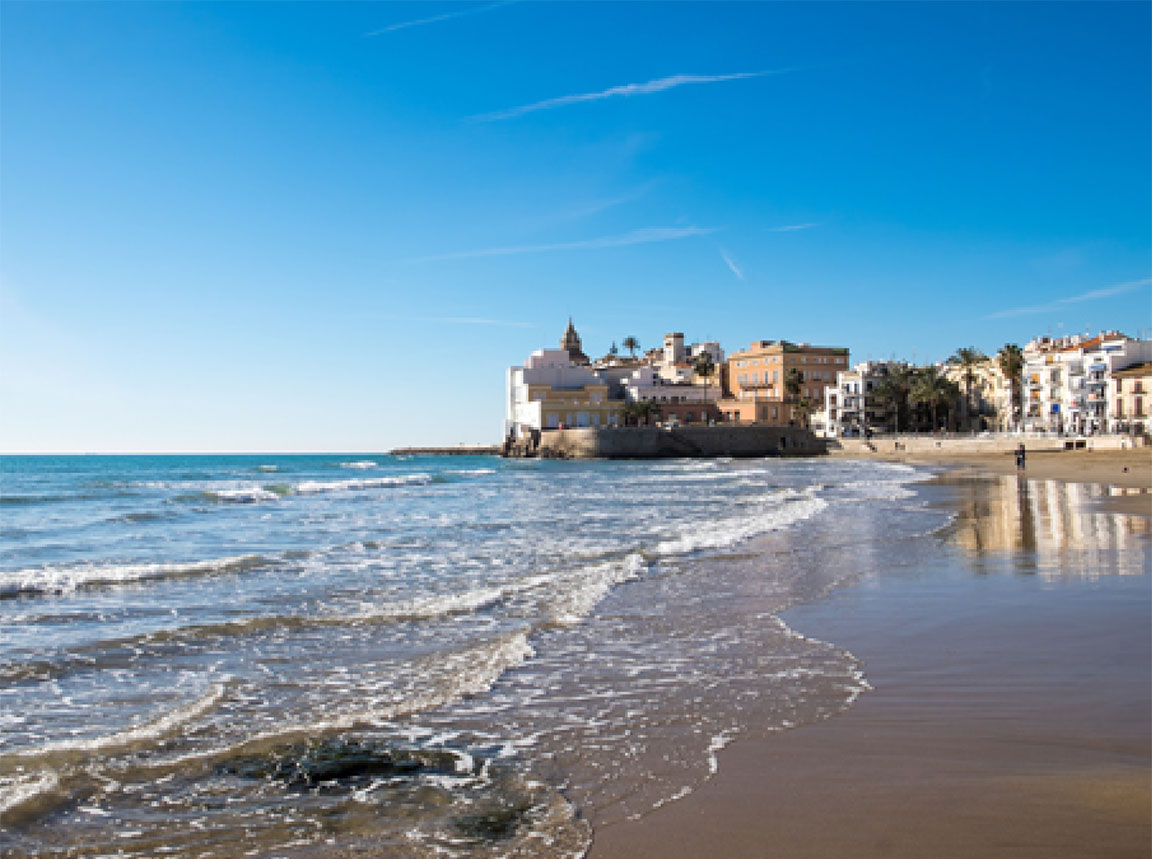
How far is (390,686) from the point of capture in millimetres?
7152

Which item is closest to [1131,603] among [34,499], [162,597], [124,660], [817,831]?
[817,831]

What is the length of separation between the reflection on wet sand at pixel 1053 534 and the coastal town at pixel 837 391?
54236 millimetres

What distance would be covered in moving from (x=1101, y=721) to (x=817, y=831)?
268cm

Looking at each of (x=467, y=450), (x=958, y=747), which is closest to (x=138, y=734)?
(x=958, y=747)

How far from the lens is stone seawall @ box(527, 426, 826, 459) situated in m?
93.7

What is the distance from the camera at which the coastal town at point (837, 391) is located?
254 ft

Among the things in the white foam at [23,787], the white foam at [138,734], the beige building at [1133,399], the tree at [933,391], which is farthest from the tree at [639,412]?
the white foam at [23,787]

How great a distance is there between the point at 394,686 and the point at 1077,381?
83.2 m

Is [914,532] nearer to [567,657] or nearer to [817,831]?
[567,657]

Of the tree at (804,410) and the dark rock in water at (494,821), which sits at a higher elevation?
the tree at (804,410)

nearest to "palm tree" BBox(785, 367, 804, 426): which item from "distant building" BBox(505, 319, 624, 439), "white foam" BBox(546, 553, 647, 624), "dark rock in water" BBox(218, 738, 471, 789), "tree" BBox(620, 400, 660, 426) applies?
"tree" BBox(620, 400, 660, 426)

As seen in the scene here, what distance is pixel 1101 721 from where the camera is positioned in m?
5.66

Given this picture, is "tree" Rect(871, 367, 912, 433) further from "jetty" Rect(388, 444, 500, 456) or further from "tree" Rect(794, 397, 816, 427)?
"jetty" Rect(388, 444, 500, 456)

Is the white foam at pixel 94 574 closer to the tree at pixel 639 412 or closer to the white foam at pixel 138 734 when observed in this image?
the white foam at pixel 138 734
